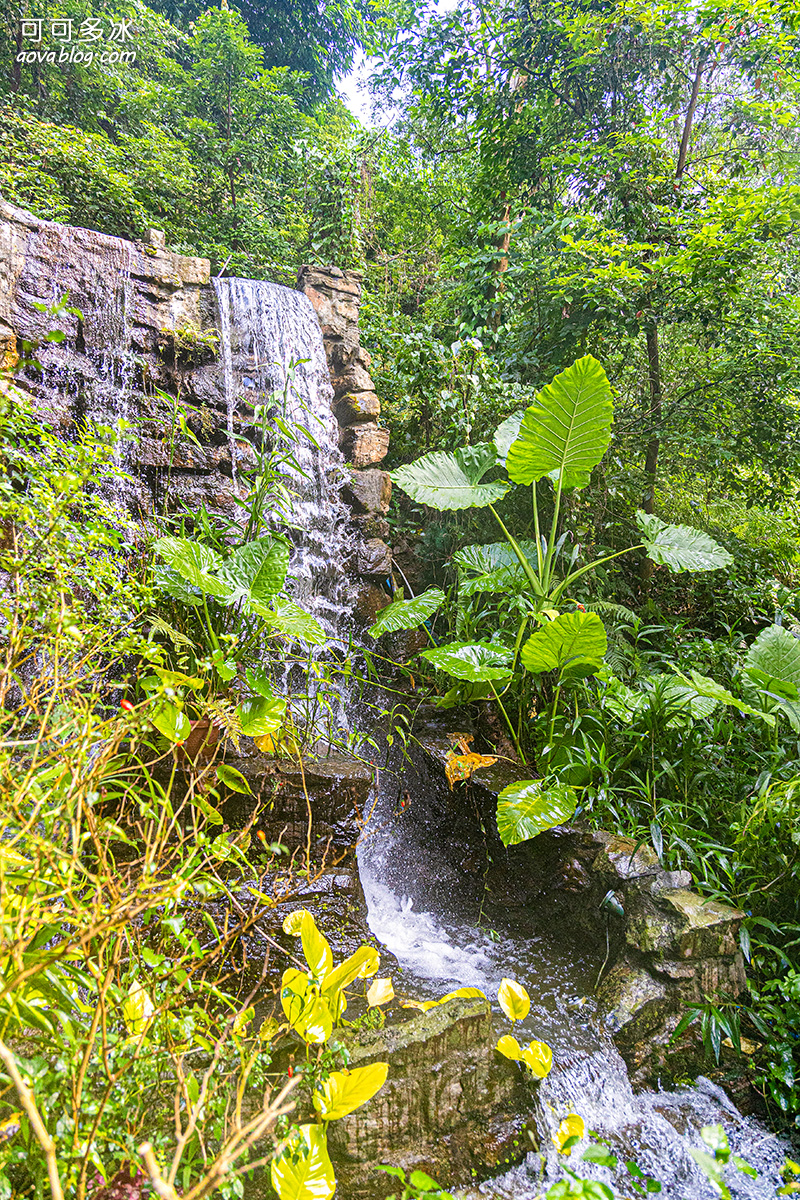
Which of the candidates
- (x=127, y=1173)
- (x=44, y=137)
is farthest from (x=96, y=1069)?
(x=44, y=137)

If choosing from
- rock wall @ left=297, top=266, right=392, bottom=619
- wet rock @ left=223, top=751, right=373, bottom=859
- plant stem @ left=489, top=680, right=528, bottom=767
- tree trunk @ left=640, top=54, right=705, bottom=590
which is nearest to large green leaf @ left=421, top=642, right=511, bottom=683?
plant stem @ left=489, top=680, right=528, bottom=767

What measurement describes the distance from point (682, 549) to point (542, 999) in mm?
1973

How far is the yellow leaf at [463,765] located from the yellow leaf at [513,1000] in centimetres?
97

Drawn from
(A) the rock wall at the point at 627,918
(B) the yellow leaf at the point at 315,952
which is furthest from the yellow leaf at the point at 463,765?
(B) the yellow leaf at the point at 315,952

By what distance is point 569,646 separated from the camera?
2238 millimetres

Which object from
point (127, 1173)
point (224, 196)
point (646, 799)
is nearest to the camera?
point (127, 1173)

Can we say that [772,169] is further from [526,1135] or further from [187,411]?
[526,1135]

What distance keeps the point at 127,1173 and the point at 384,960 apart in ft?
3.59

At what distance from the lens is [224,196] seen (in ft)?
21.5

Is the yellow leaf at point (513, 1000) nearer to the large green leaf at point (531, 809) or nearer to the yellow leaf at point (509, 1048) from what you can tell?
the yellow leaf at point (509, 1048)

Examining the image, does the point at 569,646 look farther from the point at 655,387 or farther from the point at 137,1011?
the point at 655,387

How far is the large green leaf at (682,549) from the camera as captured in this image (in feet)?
8.34

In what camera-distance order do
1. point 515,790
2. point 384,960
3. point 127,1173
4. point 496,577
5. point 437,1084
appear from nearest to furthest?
point 127,1173, point 437,1084, point 384,960, point 515,790, point 496,577

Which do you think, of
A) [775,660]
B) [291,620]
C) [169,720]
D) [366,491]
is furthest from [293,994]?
[366,491]
